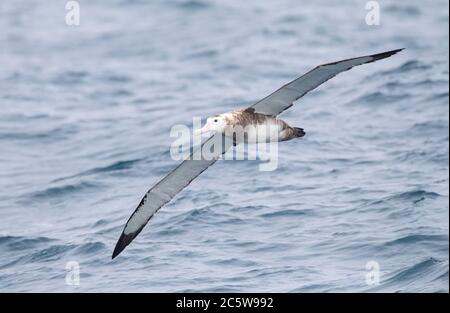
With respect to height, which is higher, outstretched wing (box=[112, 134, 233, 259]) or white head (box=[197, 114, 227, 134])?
white head (box=[197, 114, 227, 134])

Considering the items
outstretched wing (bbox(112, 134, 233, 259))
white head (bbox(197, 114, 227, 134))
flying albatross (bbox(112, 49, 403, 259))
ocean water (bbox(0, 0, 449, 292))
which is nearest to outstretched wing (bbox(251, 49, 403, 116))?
flying albatross (bbox(112, 49, 403, 259))

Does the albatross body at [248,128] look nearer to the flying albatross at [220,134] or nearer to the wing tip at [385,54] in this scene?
the flying albatross at [220,134]

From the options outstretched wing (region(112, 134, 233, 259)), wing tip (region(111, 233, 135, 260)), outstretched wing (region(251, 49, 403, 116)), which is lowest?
wing tip (region(111, 233, 135, 260))

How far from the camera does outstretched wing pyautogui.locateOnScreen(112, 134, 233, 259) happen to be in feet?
50.9

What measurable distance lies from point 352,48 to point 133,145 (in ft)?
32.4

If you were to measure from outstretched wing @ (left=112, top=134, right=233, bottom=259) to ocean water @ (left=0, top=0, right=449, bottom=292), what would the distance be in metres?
0.68

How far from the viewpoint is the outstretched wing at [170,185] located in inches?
610

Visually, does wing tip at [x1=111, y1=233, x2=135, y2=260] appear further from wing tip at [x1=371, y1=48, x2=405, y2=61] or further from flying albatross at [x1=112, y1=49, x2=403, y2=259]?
wing tip at [x1=371, y1=48, x2=405, y2=61]

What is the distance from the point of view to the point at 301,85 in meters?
15.0

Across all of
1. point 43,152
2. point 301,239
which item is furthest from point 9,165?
point 301,239

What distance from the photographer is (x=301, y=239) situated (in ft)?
55.0
